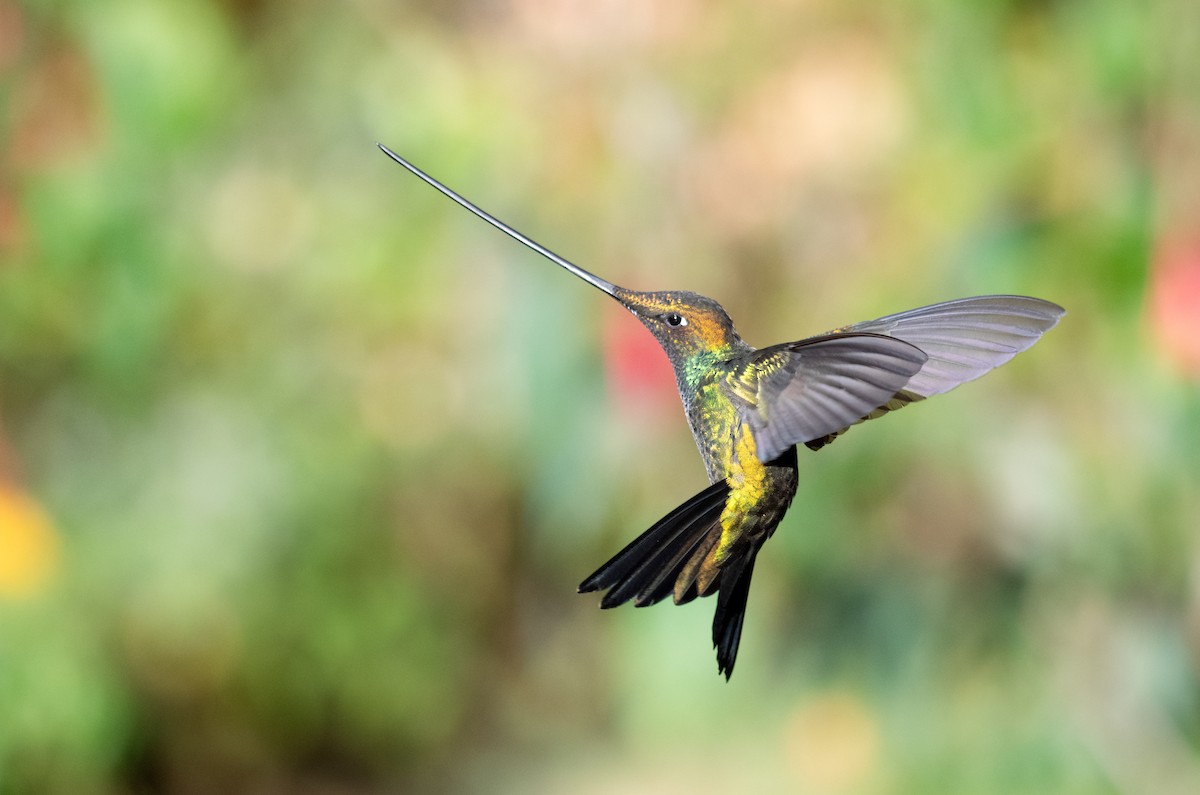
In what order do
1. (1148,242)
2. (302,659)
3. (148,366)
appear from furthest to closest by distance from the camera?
(302,659)
(148,366)
(1148,242)

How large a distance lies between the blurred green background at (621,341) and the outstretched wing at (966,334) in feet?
2.85

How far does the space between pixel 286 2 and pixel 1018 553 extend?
1192 millimetres

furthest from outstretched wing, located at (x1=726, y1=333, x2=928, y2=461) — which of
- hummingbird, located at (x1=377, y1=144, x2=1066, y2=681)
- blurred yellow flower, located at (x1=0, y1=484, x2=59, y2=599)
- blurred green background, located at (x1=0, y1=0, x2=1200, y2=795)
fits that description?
blurred yellow flower, located at (x1=0, y1=484, x2=59, y2=599)

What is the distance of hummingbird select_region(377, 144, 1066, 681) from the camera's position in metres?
0.41

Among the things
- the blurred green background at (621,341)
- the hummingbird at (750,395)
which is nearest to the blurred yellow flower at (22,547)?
the blurred green background at (621,341)

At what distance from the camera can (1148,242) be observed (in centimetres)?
141

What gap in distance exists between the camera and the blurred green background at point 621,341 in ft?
4.81

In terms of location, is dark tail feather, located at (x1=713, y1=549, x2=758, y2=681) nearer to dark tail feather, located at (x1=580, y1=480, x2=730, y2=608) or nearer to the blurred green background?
dark tail feather, located at (x1=580, y1=480, x2=730, y2=608)

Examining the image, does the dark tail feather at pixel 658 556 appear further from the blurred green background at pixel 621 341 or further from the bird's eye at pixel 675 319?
the blurred green background at pixel 621 341

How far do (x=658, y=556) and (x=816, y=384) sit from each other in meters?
0.08

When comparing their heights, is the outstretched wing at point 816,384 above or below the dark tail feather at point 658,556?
above

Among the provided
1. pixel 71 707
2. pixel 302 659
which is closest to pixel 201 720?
pixel 302 659

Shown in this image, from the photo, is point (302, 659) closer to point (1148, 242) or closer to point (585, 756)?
point (585, 756)

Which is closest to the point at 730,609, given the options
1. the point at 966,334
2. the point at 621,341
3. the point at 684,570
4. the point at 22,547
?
the point at 684,570
